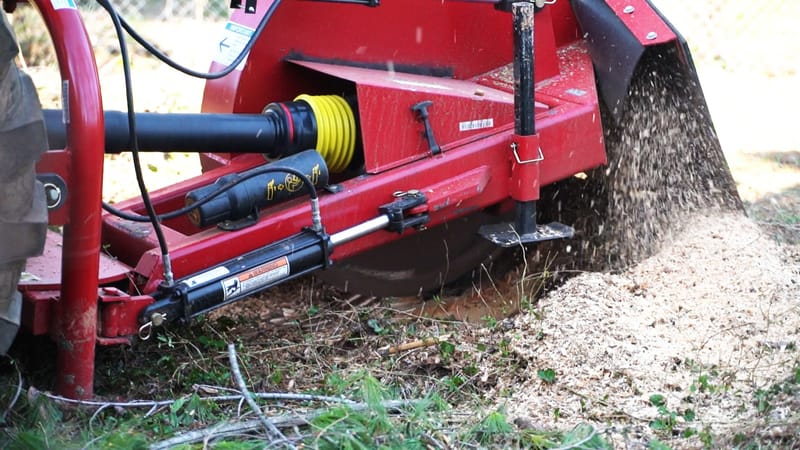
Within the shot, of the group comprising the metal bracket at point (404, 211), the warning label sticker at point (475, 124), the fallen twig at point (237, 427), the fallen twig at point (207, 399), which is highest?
the warning label sticker at point (475, 124)

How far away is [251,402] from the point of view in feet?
9.20

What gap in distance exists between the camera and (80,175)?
2.56 meters

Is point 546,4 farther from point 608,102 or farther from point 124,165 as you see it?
point 124,165

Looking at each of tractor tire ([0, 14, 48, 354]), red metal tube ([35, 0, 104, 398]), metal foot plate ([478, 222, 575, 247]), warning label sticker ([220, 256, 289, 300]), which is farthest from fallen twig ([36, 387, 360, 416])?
metal foot plate ([478, 222, 575, 247])

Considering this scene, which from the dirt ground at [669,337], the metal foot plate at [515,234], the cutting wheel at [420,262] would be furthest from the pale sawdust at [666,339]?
the cutting wheel at [420,262]

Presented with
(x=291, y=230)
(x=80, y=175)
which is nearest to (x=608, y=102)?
(x=291, y=230)

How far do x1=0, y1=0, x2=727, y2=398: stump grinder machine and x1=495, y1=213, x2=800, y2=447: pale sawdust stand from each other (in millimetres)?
343

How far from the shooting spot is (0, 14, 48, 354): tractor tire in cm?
221

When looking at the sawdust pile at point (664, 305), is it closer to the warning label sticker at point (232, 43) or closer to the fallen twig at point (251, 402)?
the fallen twig at point (251, 402)

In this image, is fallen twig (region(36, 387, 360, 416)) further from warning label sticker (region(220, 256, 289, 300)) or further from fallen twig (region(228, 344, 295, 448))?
warning label sticker (region(220, 256, 289, 300))

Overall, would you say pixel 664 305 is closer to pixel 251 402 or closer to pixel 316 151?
pixel 316 151

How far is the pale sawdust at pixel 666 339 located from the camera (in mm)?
2930

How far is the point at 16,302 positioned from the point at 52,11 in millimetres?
720

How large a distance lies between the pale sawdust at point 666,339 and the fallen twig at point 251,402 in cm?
68
